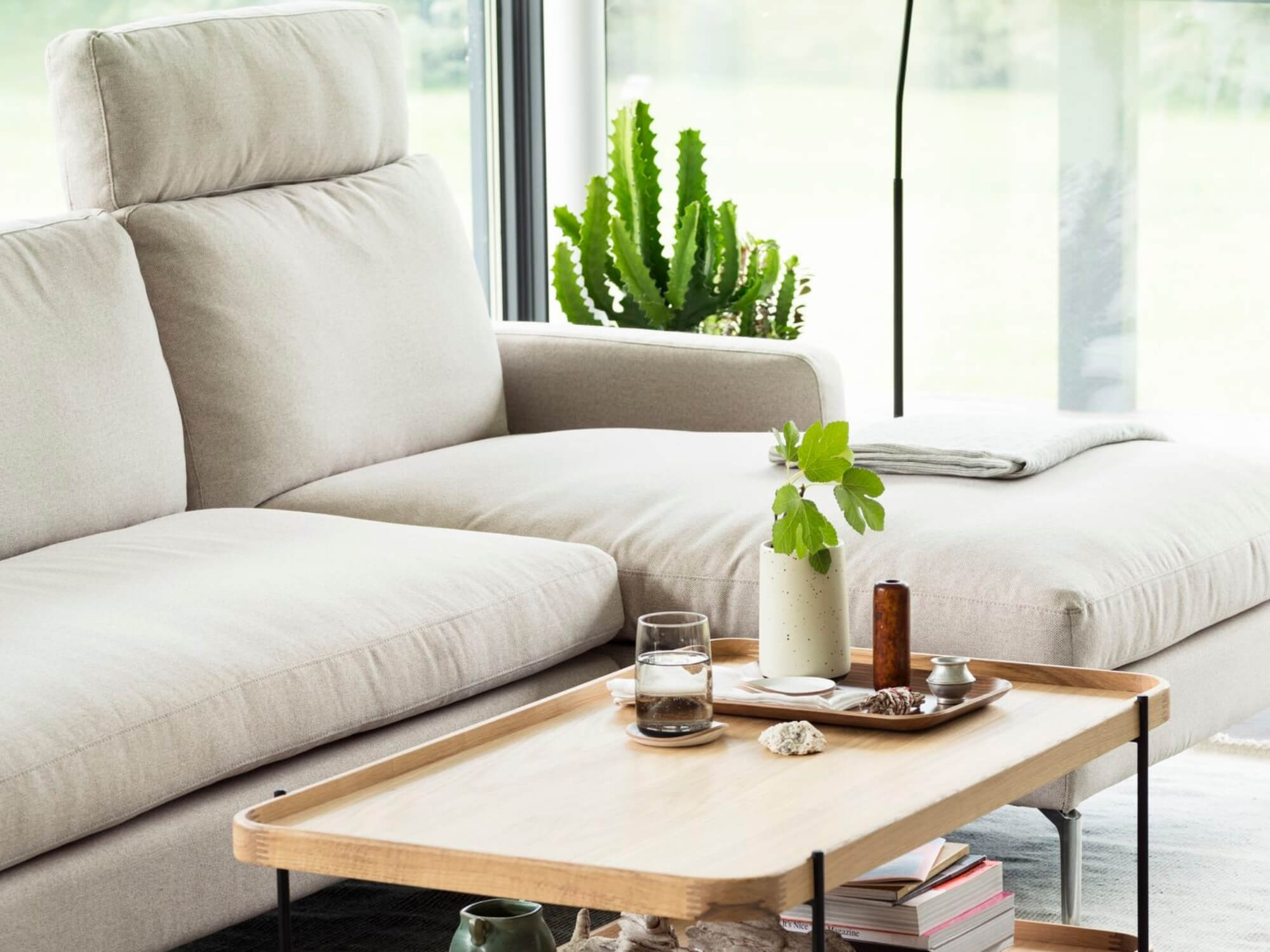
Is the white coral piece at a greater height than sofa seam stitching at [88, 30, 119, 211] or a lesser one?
lesser

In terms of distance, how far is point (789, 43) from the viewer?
4234 mm

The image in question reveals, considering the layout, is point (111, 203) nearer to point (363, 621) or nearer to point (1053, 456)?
point (363, 621)

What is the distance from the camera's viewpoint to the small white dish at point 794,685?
1674 mm

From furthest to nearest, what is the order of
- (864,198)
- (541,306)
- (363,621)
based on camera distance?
(541,306)
(864,198)
(363,621)

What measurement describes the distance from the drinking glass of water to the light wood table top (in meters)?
0.03

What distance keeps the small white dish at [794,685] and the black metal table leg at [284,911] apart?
46cm

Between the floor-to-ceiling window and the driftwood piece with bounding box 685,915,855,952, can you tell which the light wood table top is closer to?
the driftwood piece with bounding box 685,915,855,952

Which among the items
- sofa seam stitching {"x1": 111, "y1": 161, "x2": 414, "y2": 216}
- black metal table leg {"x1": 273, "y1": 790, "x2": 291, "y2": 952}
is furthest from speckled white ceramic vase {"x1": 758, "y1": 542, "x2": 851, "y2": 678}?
sofa seam stitching {"x1": 111, "y1": 161, "x2": 414, "y2": 216}

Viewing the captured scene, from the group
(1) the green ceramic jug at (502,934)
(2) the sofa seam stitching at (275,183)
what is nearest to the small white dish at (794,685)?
(1) the green ceramic jug at (502,934)

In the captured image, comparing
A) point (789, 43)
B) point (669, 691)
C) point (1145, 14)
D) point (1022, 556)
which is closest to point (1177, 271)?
point (1145, 14)

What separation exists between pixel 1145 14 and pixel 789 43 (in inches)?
35.0

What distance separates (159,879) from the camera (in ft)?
5.52

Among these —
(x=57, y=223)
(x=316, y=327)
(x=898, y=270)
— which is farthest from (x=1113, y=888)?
(x=898, y=270)

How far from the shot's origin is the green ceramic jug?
140cm
